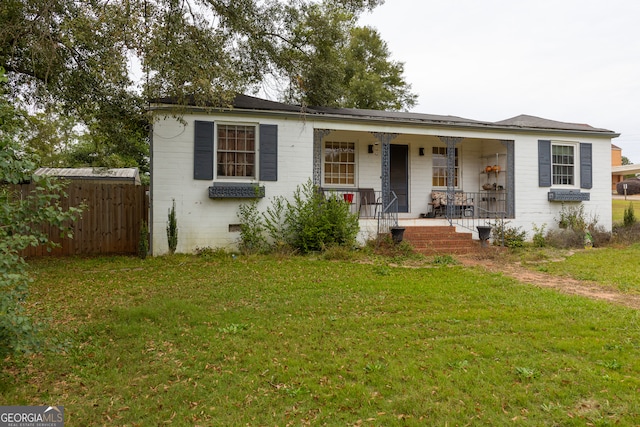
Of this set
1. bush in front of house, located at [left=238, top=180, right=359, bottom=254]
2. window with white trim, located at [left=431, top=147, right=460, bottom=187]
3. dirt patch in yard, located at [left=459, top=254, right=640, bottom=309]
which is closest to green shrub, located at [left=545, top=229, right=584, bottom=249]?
dirt patch in yard, located at [left=459, top=254, right=640, bottom=309]

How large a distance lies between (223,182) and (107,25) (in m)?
4.13

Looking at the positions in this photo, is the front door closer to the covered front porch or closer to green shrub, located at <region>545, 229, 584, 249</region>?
the covered front porch

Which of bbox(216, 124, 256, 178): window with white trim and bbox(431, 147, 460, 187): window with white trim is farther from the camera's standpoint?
bbox(431, 147, 460, 187): window with white trim

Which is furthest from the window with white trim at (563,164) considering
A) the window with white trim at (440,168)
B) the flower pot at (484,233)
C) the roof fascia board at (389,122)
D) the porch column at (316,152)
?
the porch column at (316,152)

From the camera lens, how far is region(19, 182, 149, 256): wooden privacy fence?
31.3 ft

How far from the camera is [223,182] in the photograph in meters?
9.58

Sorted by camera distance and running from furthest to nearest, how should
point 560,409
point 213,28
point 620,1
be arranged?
point 620,1 → point 213,28 → point 560,409

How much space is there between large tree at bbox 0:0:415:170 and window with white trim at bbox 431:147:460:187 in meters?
4.56

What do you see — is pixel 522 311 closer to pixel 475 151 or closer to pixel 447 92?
pixel 475 151

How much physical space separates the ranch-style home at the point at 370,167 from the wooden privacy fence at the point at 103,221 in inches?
44.4

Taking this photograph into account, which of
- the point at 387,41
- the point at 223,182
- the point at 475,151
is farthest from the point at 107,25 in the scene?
the point at 387,41

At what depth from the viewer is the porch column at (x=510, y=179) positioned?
38.6ft

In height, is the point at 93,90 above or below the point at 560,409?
above
